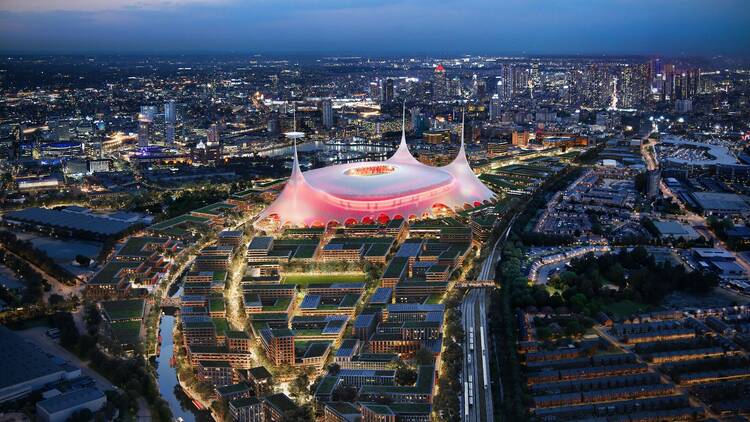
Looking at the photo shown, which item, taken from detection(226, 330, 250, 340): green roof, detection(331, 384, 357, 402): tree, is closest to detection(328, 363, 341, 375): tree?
detection(331, 384, 357, 402): tree

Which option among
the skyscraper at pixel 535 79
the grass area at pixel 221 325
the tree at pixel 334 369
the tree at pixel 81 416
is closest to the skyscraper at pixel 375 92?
the skyscraper at pixel 535 79

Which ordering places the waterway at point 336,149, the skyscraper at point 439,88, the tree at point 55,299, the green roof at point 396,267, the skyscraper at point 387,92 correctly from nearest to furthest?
the tree at point 55,299
the green roof at point 396,267
the waterway at point 336,149
the skyscraper at point 387,92
the skyscraper at point 439,88

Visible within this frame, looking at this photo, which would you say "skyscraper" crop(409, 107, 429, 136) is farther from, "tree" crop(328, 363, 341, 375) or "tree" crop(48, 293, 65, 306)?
"tree" crop(328, 363, 341, 375)

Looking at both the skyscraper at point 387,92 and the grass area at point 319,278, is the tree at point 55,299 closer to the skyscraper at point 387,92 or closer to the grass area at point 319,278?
the grass area at point 319,278

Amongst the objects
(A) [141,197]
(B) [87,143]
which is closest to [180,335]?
(A) [141,197]

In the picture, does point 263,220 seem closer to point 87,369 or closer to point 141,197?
point 141,197

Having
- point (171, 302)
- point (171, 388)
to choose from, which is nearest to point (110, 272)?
point (171, 302)
